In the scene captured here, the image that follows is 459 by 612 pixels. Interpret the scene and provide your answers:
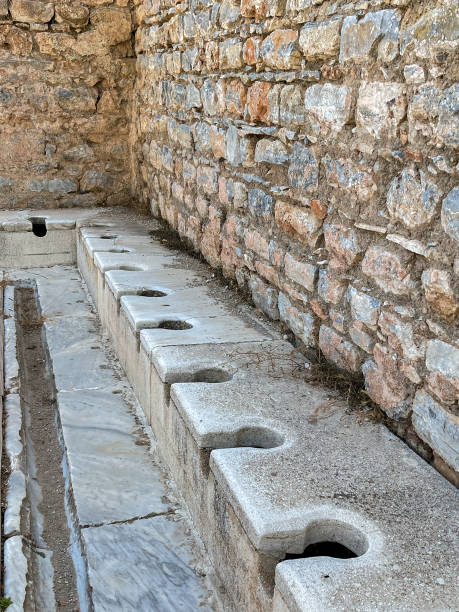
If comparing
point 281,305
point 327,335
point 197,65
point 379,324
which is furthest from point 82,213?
point 379,324

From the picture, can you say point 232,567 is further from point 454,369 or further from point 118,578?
point 454,369

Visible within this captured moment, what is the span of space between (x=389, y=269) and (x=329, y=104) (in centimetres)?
76

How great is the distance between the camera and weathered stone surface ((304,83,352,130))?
2408 mm

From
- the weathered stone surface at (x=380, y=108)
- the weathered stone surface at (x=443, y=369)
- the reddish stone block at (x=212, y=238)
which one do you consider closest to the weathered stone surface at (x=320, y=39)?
the weathered stone surface at (x=380, y=108)

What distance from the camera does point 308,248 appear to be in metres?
2.84

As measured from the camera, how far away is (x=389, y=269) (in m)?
2.21

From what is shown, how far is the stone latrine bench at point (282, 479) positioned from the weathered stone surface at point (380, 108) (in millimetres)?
1038

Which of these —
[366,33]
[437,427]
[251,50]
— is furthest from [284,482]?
[251,50]

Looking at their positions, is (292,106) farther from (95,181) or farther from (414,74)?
(95,181)

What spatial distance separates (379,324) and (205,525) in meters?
0.97

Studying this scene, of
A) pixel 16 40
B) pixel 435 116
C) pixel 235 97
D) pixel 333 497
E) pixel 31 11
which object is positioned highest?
pixel 31 11

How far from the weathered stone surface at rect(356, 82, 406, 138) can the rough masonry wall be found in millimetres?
4470

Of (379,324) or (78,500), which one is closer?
(379,324)

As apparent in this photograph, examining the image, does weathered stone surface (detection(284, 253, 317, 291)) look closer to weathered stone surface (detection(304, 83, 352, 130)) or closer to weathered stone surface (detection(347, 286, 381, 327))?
weathered stone surface (detection(347, 286, 381, 327))
